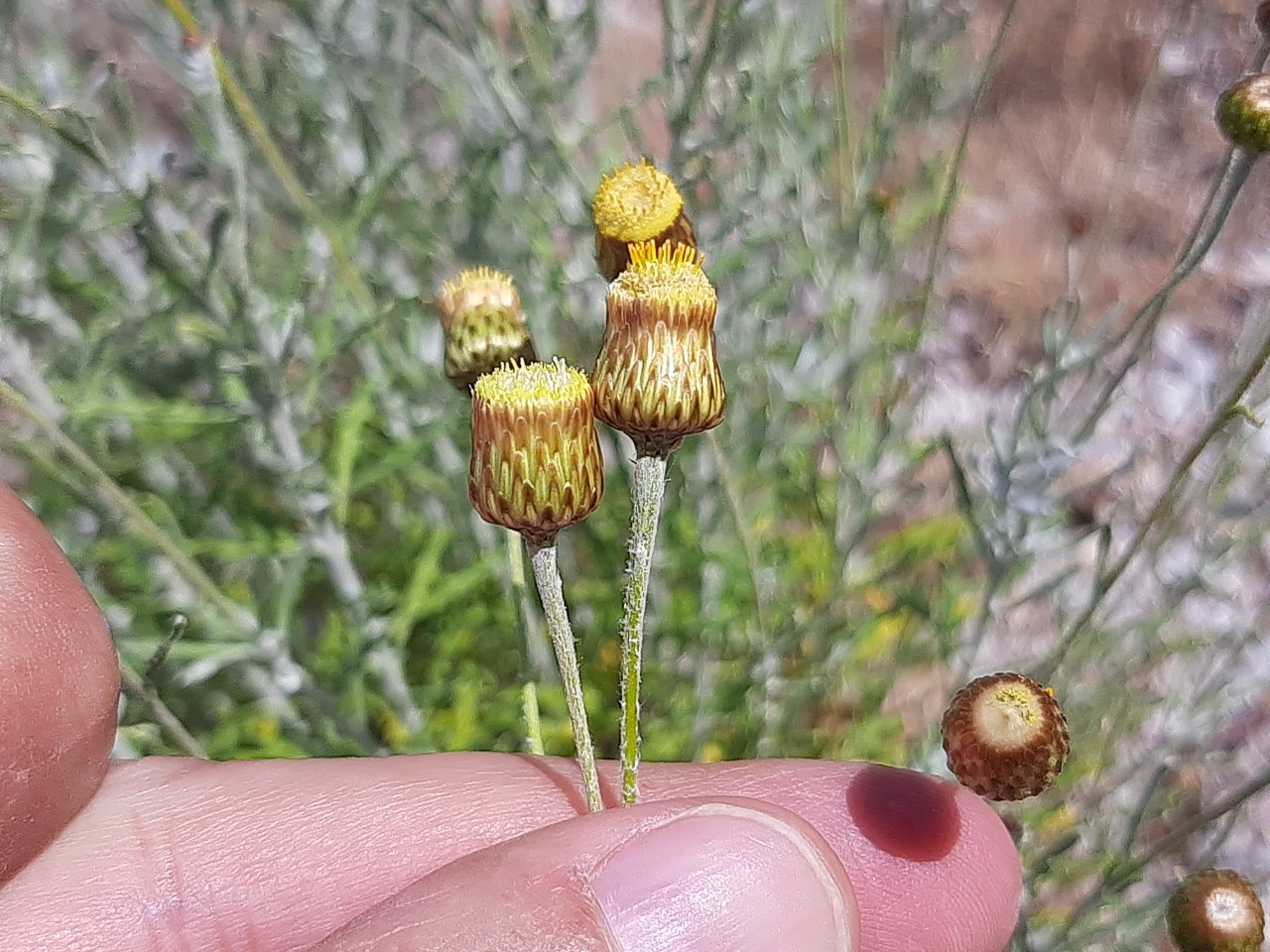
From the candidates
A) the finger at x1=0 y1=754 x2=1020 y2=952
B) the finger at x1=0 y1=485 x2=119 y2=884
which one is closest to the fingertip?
the finger at x1=0 y1=754 x2=1020 y2=952

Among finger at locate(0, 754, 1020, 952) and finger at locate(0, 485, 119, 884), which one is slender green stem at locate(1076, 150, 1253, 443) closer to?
finger at locate(0, 754, 1020, 952)

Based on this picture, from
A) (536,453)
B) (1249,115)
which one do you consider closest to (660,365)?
A: (536,453)

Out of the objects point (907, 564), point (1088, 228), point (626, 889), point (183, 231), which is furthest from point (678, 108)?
point (1088, 228)

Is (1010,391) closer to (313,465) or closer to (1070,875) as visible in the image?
(1070,875)

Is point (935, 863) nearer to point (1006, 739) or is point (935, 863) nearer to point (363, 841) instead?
point (1006, 739)

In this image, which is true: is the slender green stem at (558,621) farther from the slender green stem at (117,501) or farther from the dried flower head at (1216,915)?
the dried flower head at (1216,915)

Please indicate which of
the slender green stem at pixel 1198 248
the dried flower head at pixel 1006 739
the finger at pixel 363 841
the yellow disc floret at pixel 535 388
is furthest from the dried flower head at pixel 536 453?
the slender green stem at pixel 1198 248
